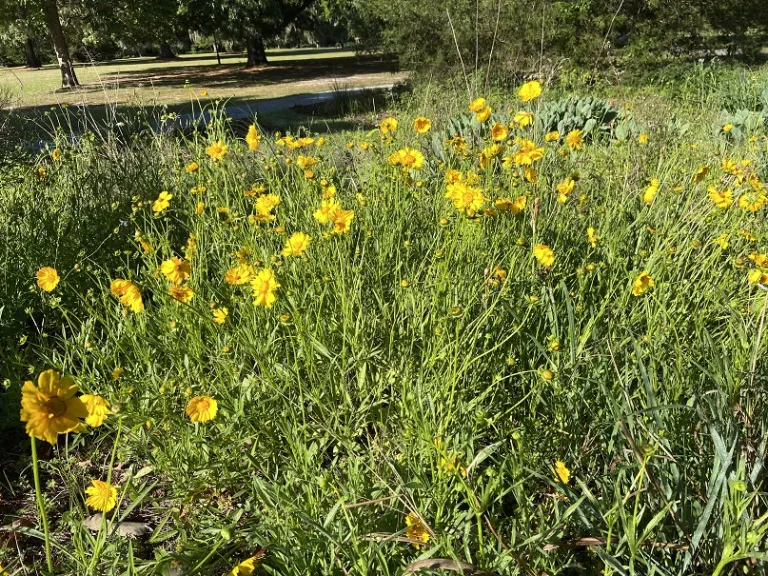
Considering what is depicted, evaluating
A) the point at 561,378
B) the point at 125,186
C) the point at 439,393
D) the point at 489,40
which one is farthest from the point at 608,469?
the point at 489,40

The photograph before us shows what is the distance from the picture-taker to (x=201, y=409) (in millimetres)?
1345

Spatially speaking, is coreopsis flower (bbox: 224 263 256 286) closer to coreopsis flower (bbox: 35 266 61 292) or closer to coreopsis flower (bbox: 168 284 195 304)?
coreopsis flower (bbox: 168 284 195 304)

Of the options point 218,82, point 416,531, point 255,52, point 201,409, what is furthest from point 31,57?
point 416,531

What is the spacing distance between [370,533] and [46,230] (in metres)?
2.27

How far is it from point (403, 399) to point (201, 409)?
1.59 ft

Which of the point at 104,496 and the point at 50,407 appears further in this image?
the point at 104,496

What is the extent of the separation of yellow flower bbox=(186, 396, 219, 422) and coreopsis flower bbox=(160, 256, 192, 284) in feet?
1.13

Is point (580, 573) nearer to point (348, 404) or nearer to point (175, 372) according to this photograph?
point (348, 404)

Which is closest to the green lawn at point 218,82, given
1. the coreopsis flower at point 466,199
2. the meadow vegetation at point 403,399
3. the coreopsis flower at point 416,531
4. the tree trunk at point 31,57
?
the tree trunk at point 31,57

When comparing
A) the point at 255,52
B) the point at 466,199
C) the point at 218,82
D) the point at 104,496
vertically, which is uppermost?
the point at 255,52

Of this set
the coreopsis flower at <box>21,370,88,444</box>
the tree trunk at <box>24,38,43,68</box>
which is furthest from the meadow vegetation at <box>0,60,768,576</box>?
the tree trunk at <box>24,38,43,68</box>

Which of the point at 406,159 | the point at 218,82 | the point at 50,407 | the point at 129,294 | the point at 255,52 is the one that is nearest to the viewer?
the point at 50,407

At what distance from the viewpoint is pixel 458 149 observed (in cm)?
239

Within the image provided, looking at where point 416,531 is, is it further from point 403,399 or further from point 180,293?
point 180,293
